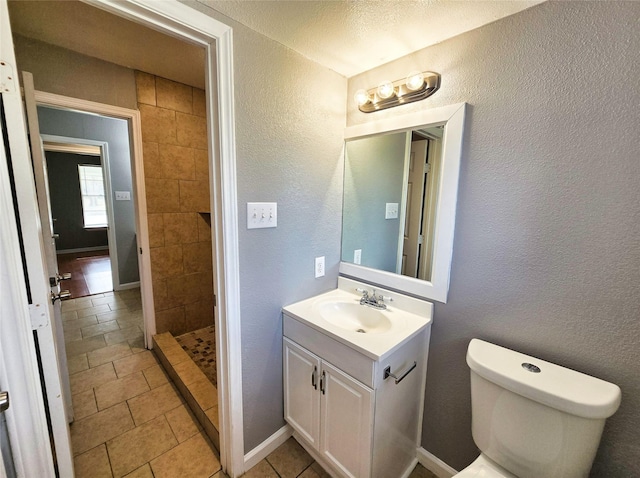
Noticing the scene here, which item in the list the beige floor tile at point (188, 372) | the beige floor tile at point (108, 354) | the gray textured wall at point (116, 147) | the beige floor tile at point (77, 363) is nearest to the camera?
the beige floor tile at point (188, 372)

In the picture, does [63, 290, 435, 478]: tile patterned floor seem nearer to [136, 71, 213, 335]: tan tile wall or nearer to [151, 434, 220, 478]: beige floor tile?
[151, 434, 220, 478]: beige floor tile

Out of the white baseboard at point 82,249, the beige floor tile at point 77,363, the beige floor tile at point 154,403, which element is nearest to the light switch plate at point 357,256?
the beige floor tile at point 154,403

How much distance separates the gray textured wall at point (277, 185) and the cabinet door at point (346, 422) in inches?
14.0

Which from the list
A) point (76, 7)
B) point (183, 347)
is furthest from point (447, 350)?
point (76, 7)

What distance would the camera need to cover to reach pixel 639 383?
925 millimetres

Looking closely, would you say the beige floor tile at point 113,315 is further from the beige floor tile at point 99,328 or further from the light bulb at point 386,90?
the light bulb at point 386,90

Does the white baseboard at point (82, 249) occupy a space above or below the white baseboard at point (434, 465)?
above

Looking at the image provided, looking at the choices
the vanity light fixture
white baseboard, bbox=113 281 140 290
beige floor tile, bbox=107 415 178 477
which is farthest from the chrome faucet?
white baseboard, bbox=113 281 140 290

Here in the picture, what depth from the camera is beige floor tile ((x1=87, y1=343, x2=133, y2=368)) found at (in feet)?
7.56

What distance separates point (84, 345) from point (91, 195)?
209 inches

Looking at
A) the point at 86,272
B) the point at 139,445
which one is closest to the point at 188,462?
the point at 139,445

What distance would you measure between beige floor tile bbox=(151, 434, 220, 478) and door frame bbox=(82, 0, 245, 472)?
0.29 feet

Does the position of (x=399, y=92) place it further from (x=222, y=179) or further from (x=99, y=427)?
(x=99, y=427)

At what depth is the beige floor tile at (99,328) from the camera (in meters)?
2.72
